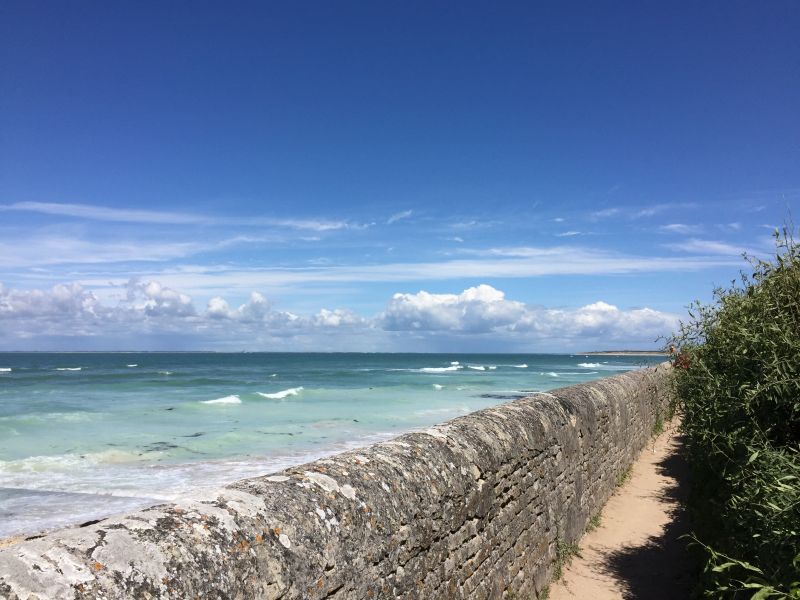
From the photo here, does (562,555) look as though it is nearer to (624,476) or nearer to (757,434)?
(757,434)

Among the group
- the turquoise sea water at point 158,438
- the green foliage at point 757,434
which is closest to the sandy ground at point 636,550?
the green foliage at point 757,434

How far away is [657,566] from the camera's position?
6.36 m

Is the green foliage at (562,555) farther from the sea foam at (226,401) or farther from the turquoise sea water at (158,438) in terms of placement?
the sea foam at (226,401)

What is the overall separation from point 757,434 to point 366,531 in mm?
2666

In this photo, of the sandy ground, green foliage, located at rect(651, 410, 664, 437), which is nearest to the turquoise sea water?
green foliage, located at rect(651, 410, 664, 437)

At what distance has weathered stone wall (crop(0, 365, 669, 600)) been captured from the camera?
1921 millimetres

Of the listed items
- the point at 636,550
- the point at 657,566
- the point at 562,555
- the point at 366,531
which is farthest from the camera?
the point at 636,550

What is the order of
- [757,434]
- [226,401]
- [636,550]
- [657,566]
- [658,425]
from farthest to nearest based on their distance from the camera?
[226,401]
[658,425]
[636,550]
[657,566]
[757,434]

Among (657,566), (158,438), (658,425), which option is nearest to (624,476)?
(657,566)

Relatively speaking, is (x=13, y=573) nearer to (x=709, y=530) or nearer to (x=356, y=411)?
(x=709, y=530)

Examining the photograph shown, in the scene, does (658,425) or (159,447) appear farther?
(159,447)

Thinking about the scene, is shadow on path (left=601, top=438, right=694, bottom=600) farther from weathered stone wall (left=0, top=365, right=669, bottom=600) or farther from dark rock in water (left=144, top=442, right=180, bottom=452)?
dark rock in water (left=144, top=442, right=180, bottom=452)

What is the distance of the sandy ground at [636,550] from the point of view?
5.71 meters

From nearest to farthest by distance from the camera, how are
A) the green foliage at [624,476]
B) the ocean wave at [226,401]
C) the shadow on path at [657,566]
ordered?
the shadow on path at [657,566] → the green foliage at [624,476] → the ocean wave at [226,401]
